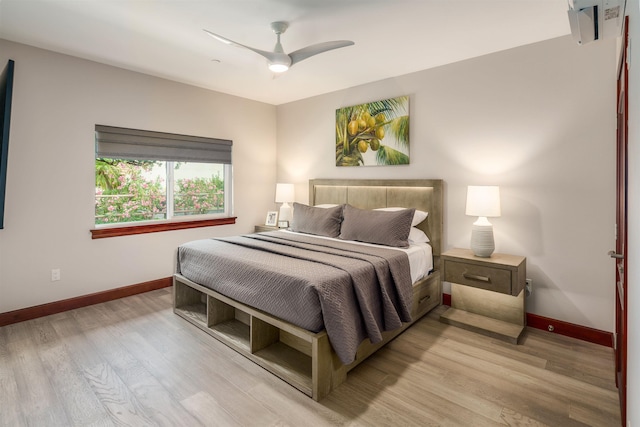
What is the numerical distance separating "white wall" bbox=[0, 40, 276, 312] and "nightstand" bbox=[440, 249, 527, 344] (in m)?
3.22

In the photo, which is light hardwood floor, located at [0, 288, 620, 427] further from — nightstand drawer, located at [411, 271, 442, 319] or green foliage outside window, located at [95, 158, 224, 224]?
green foliage outside window, located at [95, 158, 224, 224]

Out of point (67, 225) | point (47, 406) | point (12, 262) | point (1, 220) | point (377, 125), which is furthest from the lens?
point (377, 125)

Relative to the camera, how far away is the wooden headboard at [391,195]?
3436 mm

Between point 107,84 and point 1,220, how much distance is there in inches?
63.6

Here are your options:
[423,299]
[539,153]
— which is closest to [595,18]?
[539,153]

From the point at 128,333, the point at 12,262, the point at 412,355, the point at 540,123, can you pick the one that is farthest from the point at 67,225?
the point at 540,123

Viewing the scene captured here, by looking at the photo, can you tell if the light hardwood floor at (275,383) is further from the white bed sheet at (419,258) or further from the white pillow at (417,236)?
the white pillow at (417,236)

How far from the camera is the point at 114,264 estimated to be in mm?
3570

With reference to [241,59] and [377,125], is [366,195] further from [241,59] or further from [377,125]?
[241,59]

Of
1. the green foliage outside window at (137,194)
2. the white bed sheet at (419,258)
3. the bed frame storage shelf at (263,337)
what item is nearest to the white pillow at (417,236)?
the white bed sheet at (419,258)

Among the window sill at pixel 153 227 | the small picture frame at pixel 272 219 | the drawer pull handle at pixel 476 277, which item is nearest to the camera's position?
the drawer pull handle at pixel 476 277

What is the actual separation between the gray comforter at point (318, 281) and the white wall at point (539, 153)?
3.86ft

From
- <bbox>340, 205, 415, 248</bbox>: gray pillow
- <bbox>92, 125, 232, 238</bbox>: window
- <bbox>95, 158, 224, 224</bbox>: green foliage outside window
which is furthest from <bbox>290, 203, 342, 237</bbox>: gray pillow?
<bbox>95, 158, 224, 224</bbox>: green foliage outside window

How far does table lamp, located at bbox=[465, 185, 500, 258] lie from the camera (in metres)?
2.82
